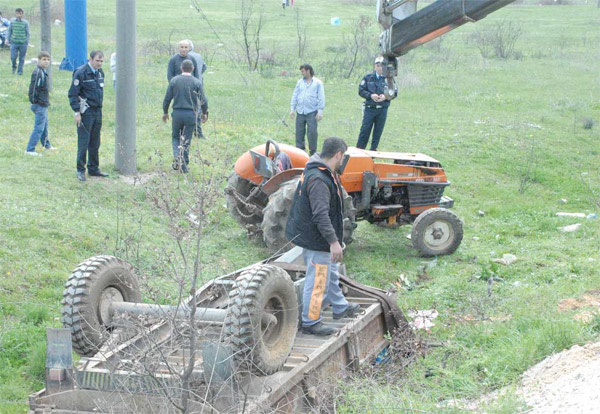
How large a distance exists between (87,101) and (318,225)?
6.14m

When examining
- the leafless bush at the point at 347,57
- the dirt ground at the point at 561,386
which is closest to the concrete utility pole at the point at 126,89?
the dirt ground at the point at 561,386

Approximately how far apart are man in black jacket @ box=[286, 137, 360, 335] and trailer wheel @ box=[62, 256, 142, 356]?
1557 mm

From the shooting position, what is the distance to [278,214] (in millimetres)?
9320

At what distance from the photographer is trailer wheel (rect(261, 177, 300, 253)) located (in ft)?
30.4

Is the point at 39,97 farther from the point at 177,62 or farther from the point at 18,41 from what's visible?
the point at 18,41

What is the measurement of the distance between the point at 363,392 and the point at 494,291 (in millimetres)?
3511

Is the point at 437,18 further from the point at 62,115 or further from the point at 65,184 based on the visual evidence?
the point at 62,115

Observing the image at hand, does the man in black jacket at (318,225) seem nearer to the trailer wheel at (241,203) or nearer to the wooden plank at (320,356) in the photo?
the wooden plank at (320,356)

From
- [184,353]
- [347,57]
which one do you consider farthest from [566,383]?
[347,57]

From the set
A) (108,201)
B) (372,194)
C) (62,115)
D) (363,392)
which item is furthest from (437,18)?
(62,115)

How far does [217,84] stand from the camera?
22438 millimetres

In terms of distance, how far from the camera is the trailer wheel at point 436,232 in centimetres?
1012

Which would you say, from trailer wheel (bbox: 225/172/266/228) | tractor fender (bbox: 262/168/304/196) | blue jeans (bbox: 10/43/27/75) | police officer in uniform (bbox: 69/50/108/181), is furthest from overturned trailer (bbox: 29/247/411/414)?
blue jeans (bbox: 10/43/27/75)

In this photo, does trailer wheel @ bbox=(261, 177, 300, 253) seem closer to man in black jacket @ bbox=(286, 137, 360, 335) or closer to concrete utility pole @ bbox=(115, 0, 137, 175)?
man in black jacket @ bbox=(286, 137, 360, 335)
